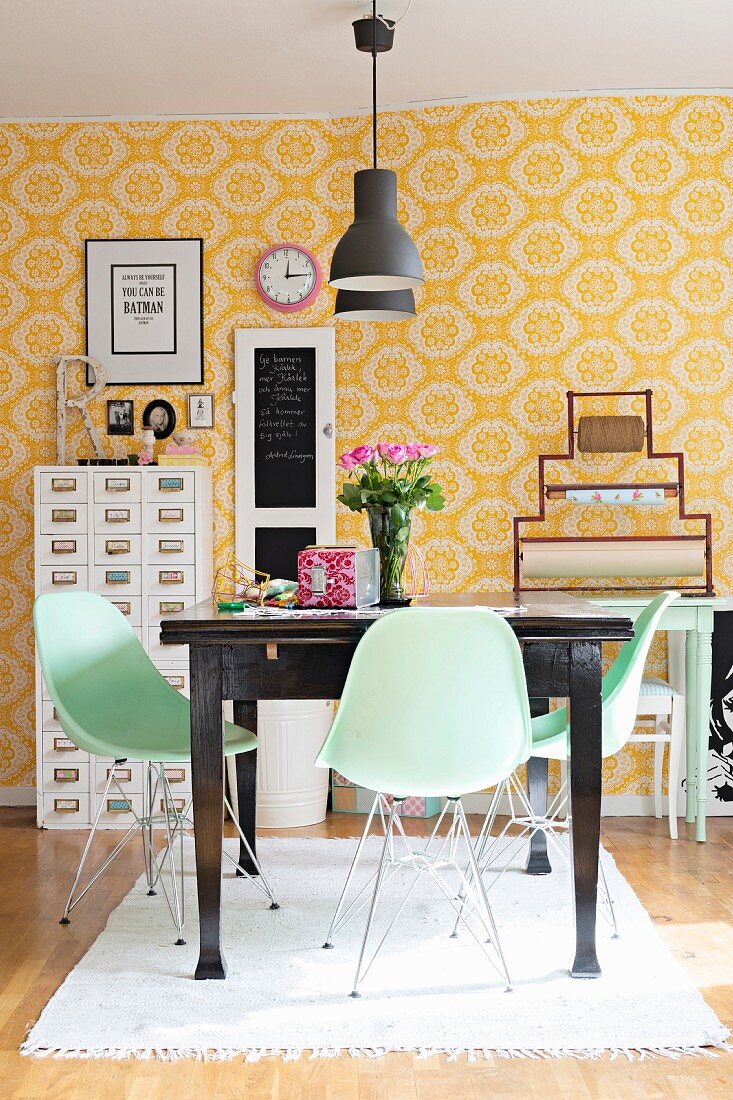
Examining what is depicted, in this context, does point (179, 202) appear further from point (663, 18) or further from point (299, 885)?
point (299, 885)

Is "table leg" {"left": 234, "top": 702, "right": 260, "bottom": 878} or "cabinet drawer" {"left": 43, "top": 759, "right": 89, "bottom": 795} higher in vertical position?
"table leg" {"left": 234, "top": 702, "right": 260, "bottom": 878}

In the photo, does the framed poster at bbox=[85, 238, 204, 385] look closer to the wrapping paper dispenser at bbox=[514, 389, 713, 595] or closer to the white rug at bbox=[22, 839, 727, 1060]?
the wrapping paper dispenser at bbox=[514, 389, 713, 595]

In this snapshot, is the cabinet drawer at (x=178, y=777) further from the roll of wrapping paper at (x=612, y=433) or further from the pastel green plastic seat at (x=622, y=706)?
the roll of wrapping paper at (x=612, y=433)

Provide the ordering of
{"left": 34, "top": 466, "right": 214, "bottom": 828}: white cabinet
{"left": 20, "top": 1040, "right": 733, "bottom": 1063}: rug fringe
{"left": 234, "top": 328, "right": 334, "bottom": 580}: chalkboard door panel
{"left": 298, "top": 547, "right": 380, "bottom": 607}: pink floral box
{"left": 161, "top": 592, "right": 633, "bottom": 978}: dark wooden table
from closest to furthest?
1. {"left": 20, "top": 1040, "right": 733, "bottom": 1063}: rug fringe
2. {"left": 161, "top": 592, "right": 633, "bottom": 978}: dark wooden table
3. {"left": 298, "top": 547, "right": 380, "bottom": 607}: pink floral box
4. {"left": 34, "top": 466, "right": 214, "bottom": 828}: white cabinet
5. {"left": 234, "top": 328, "right": 334, "bottom": 580}: chalkboard door panel

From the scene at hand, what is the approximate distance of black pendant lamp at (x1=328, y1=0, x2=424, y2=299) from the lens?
3.12 meters

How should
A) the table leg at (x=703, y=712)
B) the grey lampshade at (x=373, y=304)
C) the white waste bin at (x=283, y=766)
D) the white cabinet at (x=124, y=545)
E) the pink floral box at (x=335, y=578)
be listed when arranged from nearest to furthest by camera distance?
the pink floral box at (x=335, y=578) → the grey lampshade at (x=373, y=304) → the table leg at (x=703, y=712) → the white waste bin at (x=283, y=766) → the white cabinet at (x=124, y=545)

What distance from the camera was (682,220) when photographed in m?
4.46

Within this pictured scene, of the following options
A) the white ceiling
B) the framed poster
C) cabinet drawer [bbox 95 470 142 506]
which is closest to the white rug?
cabinet drawer [bbox 95 470 142 506]

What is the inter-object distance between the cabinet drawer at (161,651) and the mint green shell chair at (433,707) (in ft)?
5.84

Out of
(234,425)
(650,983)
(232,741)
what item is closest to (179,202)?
(234,425)

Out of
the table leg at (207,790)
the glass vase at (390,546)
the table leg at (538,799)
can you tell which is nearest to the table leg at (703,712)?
the table leg at (538,799)

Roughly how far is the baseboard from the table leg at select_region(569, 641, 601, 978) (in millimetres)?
2778

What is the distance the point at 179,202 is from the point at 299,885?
2832 millimetres

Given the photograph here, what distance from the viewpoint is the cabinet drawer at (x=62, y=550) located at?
425cm
